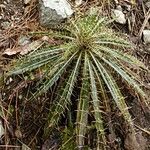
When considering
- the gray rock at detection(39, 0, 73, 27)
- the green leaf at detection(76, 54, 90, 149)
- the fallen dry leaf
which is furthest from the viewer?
the gray rock at detection(39, 0, 73, 27)

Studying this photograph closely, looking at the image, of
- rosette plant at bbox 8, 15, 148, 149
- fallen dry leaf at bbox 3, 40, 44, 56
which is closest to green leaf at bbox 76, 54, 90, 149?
rosette plant at bbox 8, 15, 148, 149

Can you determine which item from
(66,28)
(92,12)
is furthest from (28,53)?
(92,12)

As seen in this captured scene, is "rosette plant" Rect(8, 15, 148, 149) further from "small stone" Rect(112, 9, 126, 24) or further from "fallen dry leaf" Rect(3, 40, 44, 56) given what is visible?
"small stone" Rect(112, 9, 126, 24)

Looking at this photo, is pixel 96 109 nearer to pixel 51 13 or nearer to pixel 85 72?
pixel 85 72

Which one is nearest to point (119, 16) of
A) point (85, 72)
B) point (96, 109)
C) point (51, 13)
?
point (51, 13)

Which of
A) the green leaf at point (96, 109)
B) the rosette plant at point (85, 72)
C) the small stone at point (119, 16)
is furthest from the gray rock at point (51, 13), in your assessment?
the green leaf at point (96, 109)

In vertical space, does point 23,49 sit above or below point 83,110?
above

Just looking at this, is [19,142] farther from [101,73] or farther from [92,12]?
[92,12]

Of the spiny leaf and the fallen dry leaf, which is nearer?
the spiny leaf
